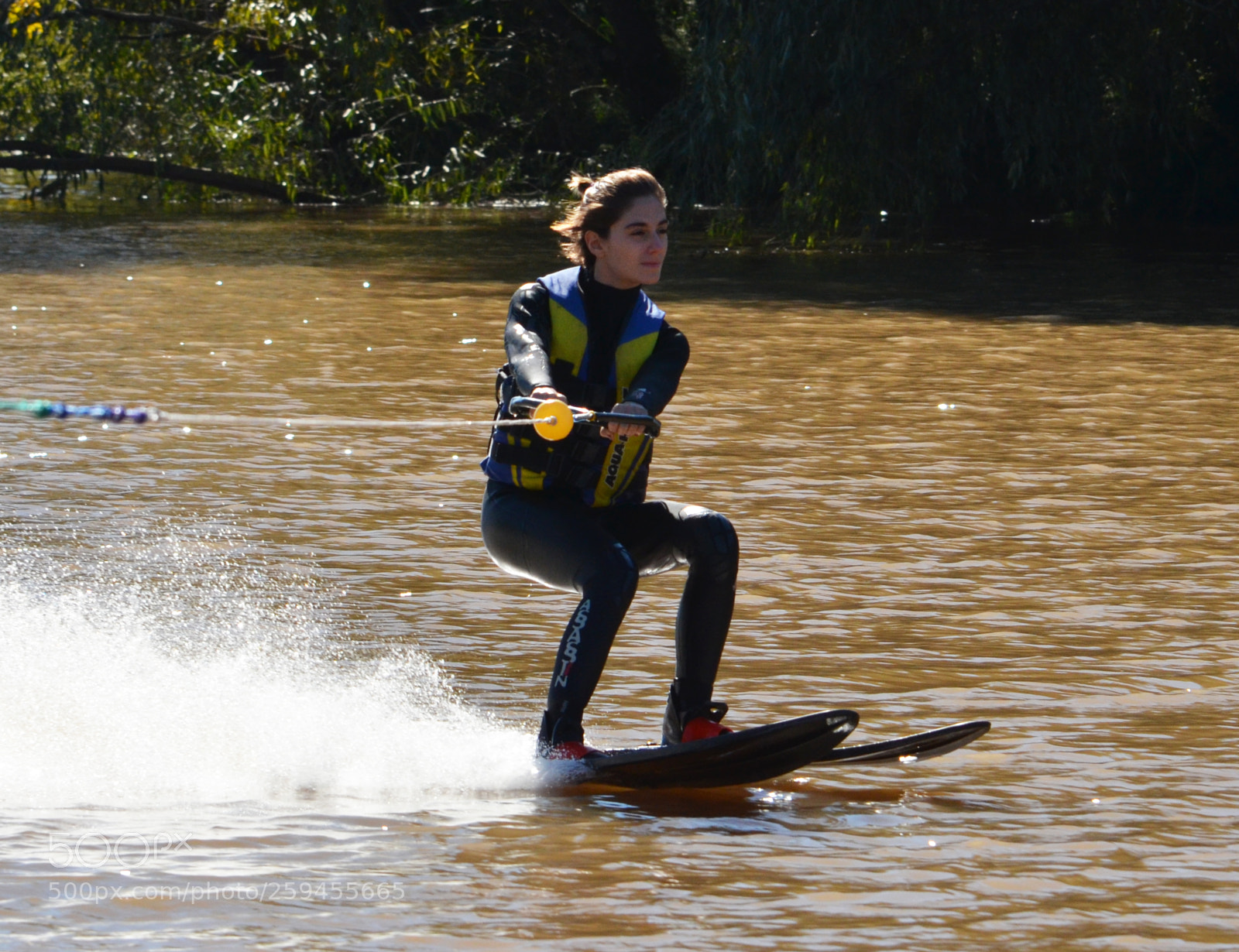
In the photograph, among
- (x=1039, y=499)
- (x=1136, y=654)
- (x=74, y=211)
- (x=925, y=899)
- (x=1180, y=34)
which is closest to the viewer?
(x=925, y=899)

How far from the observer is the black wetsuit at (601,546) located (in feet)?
14.5

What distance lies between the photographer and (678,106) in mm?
20297

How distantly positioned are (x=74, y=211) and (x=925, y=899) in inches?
896

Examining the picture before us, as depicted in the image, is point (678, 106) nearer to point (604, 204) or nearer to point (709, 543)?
point (604, 204)

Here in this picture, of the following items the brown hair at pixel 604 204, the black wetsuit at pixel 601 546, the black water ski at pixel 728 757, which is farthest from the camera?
the brown hair at pixel 604 204

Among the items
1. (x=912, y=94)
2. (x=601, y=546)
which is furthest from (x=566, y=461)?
(x=912, y=94)

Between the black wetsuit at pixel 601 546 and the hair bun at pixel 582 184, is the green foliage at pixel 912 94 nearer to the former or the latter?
the hair bun at pixel 582 184

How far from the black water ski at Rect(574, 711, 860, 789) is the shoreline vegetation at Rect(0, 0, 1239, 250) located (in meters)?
13.0

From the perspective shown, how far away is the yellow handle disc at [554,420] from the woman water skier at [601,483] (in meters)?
0.12

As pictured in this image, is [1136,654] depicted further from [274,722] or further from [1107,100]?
[1107,100]

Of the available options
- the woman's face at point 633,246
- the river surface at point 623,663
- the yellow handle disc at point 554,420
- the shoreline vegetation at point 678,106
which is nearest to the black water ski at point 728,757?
the river surface at point 623,663

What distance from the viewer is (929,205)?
59.3ft

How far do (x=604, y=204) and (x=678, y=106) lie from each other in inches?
628

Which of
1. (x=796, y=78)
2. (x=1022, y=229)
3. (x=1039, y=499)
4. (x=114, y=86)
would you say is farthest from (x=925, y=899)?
(x=114, y=86)
